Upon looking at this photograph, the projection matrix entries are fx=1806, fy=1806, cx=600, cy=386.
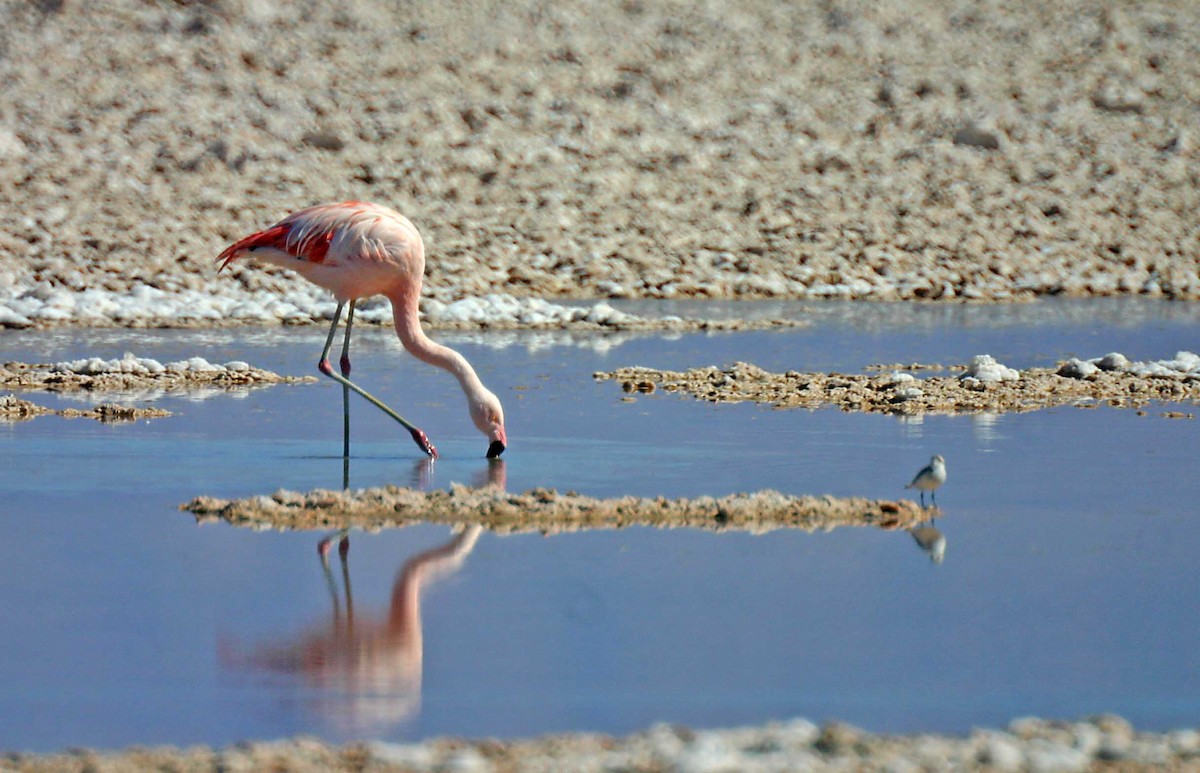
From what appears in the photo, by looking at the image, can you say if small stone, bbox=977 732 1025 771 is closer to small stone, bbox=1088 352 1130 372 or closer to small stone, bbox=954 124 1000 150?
small stone, bbox=1088 352 1130 372

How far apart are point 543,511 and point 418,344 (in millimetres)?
3077

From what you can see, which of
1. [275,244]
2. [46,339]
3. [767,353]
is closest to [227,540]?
[275,244]

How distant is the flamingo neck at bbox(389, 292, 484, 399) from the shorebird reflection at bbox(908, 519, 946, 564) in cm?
334

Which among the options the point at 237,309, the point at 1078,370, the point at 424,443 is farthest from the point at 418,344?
the point at 237,309

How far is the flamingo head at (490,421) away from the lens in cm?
1007

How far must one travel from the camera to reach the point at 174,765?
4344 millimetres

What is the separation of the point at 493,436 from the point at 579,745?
18.3 ft

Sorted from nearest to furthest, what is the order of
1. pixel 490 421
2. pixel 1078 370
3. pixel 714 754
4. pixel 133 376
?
pixel 714 754, pixel 490 421, pixel 133 376, pixel 1078 370

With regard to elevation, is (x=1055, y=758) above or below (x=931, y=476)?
below

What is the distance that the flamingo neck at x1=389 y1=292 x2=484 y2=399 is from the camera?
409 inches

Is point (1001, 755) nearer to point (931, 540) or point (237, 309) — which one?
point (931, 540)

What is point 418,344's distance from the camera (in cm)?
1077

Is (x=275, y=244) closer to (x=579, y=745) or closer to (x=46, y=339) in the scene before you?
(x=579, y=745)

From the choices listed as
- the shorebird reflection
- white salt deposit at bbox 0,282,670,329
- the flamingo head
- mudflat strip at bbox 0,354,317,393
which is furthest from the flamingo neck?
white salt deposit at bbox 0,282,670,329
